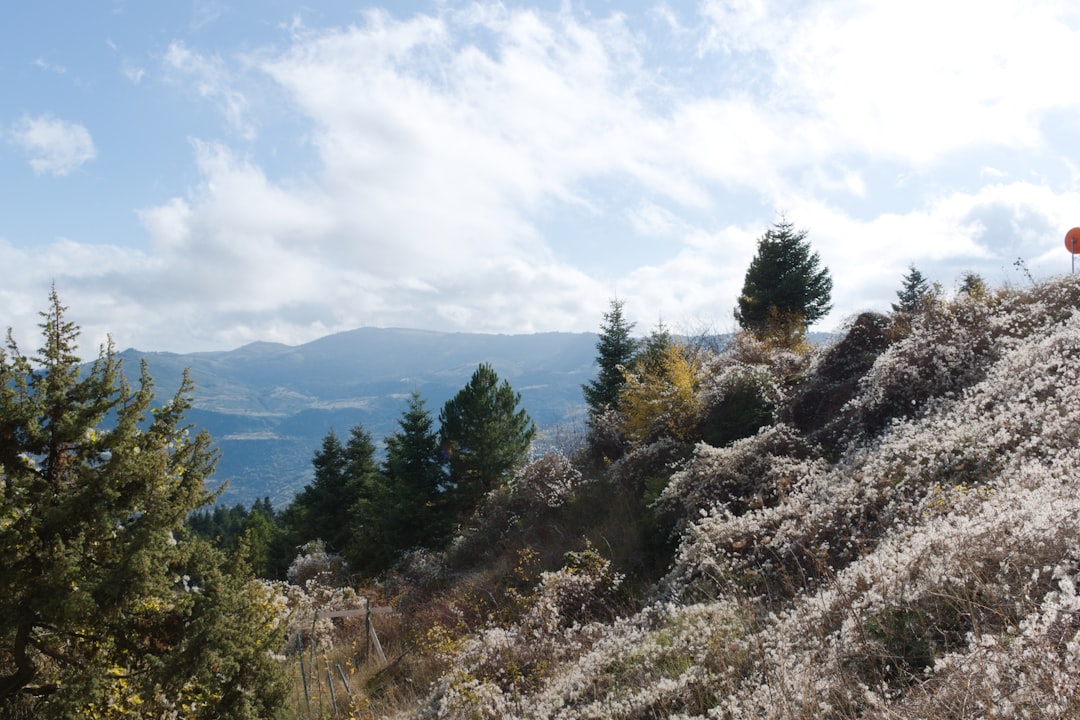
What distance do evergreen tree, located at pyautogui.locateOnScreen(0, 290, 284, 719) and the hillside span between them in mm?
3033

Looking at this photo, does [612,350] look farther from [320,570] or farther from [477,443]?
[320,570]

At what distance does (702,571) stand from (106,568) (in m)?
7.97

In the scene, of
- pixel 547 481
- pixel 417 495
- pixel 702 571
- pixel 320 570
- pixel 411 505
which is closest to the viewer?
pixel 702 571

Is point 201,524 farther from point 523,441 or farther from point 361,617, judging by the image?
point 361,617

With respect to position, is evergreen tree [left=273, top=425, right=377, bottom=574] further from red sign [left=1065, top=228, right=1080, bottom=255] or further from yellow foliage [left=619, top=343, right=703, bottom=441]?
red sign [left=1065, top=228, right=1080, bottom=255]

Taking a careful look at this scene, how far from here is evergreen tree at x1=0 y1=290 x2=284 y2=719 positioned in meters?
6.77

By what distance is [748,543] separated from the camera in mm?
9547

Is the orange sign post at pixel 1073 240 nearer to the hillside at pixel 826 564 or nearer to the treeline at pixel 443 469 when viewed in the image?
the hillside at pixel 826 564

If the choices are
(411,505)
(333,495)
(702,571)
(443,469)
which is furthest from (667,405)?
(333,495)

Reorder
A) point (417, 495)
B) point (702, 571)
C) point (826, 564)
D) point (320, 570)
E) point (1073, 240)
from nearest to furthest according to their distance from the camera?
1. point (826, 564)
2. point (702, 571)
3. point (1073, 240)
4. point (417, 495)
5. point (320, 570)

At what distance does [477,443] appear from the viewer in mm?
27047

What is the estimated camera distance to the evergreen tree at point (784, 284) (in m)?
29.3

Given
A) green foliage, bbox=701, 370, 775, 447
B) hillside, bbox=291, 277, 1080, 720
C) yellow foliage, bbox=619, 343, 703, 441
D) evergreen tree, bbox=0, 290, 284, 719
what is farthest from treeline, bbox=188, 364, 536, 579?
evergreen tree, bbox=0, 290, 284, 719

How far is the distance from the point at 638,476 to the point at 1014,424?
10.3 m
